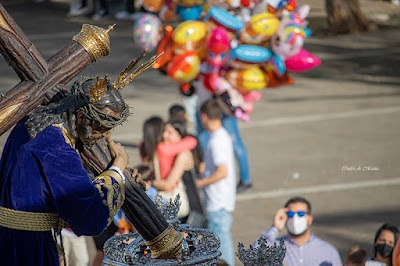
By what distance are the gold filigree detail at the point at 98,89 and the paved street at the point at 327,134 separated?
3963mm

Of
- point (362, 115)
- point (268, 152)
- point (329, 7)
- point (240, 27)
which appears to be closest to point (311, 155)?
point (268, 152)

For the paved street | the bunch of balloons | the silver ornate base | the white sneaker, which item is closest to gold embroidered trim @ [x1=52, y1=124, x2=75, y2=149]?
the silver ornate base

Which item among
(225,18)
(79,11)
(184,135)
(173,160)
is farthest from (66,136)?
(79,11)

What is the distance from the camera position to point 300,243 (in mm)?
5074

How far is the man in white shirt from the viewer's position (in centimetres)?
614

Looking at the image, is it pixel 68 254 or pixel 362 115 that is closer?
pixel 68 254

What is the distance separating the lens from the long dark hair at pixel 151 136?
629cm

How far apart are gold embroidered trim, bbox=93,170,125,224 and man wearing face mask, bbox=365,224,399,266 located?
249 centimetres

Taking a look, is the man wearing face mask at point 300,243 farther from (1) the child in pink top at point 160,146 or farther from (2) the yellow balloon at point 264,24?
(2) the yellow balloon at point 264,24

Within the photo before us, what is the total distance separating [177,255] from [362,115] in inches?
343

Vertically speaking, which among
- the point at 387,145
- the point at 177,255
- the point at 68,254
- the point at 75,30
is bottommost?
the point at 75,30

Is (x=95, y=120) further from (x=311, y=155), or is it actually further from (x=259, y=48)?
(x=311, y=155)

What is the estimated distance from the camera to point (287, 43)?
23.0 feet

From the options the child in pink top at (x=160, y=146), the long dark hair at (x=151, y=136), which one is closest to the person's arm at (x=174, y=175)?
the child in pink top at (x=160, y=146)
